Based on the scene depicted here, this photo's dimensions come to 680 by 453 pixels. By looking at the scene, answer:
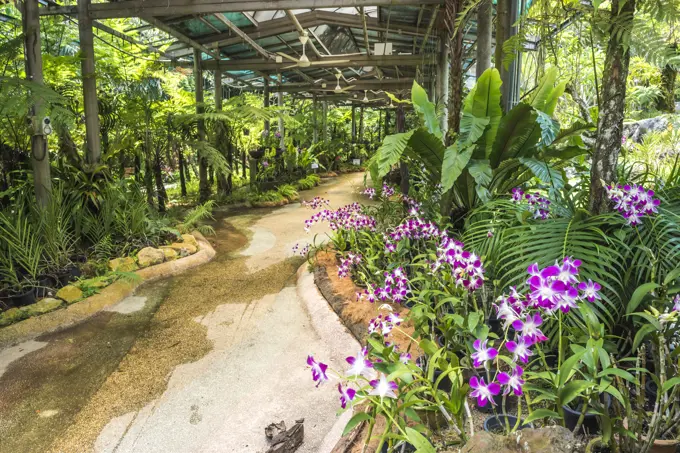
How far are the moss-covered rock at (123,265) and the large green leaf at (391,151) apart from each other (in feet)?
7.94

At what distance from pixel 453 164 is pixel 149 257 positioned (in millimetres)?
2870

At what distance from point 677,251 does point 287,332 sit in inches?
83.3

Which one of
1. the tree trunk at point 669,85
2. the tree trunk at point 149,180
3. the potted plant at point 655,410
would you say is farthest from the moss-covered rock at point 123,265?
the tree trunk at point 669,85

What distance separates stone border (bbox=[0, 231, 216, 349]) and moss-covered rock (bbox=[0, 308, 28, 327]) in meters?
0.05

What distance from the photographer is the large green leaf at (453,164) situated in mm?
2527

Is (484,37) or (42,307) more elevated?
(484,37)

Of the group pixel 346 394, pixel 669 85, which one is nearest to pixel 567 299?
pixel 346 394

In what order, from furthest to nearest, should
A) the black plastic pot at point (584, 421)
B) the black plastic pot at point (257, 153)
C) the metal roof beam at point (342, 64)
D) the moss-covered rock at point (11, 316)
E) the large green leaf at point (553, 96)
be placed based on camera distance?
the black plastic pot at point (257, 153) < the metal roof beam at point (342, 64) < the moss-covered rock at point (11, 316) < the large green leaf at point (553, 96) < the black plastic pot at point (584, 421)

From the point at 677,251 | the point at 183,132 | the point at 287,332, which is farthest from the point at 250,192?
the point at 677,251

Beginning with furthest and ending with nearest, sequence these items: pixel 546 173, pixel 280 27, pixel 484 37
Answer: pixel 280 27
pixel 484 37
pixel 546 173

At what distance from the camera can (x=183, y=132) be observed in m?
6.66

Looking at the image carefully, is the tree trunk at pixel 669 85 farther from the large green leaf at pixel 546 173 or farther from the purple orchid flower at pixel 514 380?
the purple orchid flower at pixel 514 380

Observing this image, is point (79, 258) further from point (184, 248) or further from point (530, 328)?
point (530, 328)

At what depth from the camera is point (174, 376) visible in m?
2.47
